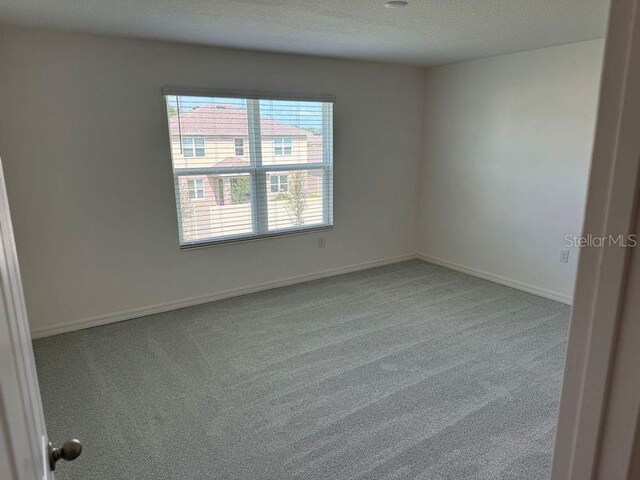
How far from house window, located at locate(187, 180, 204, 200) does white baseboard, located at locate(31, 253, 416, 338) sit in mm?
956

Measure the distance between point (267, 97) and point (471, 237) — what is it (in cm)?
268

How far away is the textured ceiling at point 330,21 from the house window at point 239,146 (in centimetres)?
79

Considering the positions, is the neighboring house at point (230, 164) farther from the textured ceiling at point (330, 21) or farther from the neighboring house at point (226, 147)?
the textured ceiling at point (330, 21)

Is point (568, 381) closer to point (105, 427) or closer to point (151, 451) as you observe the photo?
point (151, 451)

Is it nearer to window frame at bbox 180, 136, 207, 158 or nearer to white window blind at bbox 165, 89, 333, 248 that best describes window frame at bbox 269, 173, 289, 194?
white window blind at bbox 165, 89, 333, 248

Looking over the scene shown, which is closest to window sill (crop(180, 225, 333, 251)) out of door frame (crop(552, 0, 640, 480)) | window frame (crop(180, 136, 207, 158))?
window frame (crop(180, 136, 207, 158))

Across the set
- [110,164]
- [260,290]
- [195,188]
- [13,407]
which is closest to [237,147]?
[195,188]

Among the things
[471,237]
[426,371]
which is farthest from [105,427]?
[471,237]

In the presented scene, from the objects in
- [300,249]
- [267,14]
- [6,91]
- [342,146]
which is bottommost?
[300,249]

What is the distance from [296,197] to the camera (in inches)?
169

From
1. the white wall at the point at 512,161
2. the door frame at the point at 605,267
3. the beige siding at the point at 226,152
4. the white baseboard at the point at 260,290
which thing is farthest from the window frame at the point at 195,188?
the door frame at the point at 605,267

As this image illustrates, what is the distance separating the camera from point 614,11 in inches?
19.1

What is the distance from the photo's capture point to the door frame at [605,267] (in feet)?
1.59

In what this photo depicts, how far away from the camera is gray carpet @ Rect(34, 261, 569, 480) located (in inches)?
76.9
